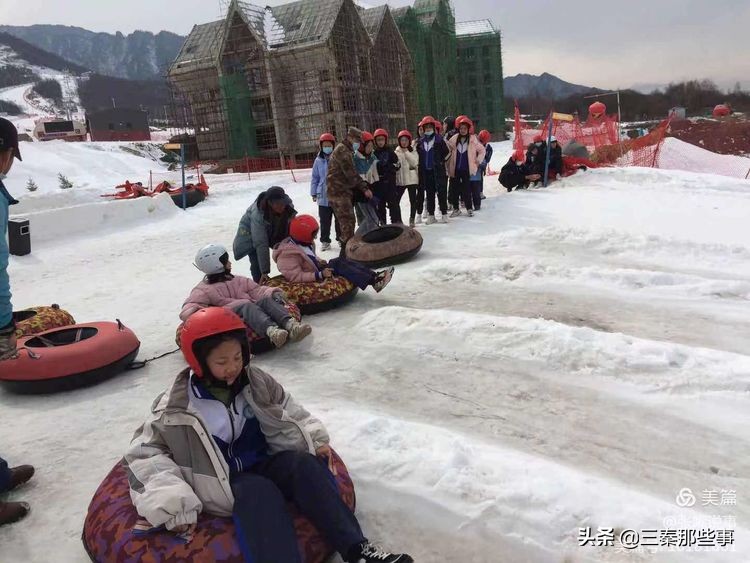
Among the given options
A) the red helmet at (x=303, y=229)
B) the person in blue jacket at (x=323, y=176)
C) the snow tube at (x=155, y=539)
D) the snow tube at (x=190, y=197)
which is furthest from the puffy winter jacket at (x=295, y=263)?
the snow tube at (x=190, y=197)

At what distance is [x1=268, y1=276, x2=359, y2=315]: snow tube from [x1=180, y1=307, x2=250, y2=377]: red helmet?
11.9 feet

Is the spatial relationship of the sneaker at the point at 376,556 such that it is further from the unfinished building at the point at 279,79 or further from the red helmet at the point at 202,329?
the unfinished building at the point at 279,79

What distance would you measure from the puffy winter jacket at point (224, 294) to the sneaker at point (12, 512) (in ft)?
6.98

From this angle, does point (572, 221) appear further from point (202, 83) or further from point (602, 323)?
point (202, 83)

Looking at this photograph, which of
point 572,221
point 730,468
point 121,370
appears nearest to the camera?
point 730,468

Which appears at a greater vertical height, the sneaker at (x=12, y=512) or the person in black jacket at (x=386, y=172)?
the person in black jacket at (x=386, y=172)

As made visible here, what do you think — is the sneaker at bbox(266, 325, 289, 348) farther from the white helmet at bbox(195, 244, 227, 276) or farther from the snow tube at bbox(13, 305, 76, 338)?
the snow tube at bbox(13, 305, 76, 338)

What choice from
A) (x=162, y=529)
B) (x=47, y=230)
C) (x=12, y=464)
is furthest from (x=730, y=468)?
(x=47, y=230)

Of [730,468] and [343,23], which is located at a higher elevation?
[343,23]

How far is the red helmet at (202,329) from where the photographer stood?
2.69m

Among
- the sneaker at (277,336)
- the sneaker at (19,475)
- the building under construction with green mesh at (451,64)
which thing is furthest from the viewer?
the building under construction with green mesh at (451,64)

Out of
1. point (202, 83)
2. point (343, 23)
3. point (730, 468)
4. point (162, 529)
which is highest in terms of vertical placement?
point (343, 23)

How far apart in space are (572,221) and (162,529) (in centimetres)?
917

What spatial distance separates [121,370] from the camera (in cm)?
530
